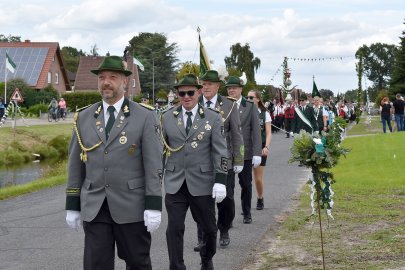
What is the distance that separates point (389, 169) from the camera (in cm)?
1711

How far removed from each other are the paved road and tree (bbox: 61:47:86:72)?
114436mm

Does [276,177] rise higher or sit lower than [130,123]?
→ lower

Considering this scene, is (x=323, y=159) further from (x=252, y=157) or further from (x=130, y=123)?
(x=252, y=157)

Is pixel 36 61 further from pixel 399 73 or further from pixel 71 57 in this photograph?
pixel 71 57

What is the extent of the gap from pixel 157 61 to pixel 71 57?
151 feet

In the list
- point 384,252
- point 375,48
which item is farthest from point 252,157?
point 375,48

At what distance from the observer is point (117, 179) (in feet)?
18.0

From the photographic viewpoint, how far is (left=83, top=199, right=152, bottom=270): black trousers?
213 inches

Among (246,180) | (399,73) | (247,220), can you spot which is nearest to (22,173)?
(247,220)

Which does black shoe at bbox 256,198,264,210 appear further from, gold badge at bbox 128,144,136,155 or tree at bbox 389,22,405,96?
tree at bbox 389,22,405,96

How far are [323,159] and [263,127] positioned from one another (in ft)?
17.4

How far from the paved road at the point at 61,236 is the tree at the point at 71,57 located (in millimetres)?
114436

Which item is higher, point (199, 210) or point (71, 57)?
point (71, 57)

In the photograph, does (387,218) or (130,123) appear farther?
(387,218)
